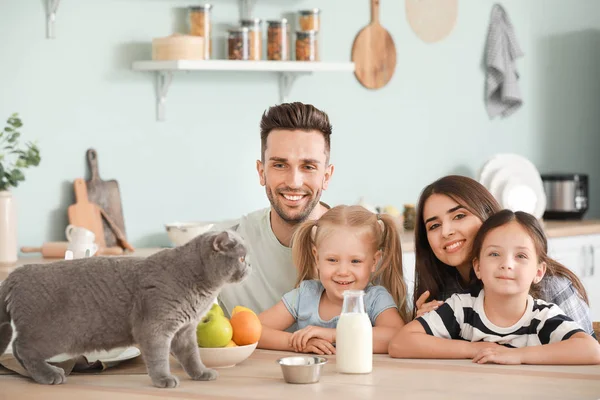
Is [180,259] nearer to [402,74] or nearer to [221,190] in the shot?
[221,190]

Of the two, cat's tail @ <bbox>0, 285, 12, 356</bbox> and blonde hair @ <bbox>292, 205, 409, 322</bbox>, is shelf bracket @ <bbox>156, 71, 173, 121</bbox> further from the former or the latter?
cat's tail @ <bbox>0, 285, 12, 356</bbox>

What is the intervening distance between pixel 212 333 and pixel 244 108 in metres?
2.39

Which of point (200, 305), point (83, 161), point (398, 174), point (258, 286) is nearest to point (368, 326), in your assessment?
point (200, 305)

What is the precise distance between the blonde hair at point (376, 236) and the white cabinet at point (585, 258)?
244 centimetres

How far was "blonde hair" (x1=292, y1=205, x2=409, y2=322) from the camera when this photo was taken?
88.7 inches

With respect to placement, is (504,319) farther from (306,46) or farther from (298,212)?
(306,46)

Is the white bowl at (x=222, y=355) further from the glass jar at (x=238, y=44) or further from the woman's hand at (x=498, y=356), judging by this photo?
the glass jar at (x=238, y=44)

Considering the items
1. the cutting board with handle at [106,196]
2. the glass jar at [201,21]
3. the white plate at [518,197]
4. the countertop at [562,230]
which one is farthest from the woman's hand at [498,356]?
the white plate at [518,197]

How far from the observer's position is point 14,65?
3574 mm

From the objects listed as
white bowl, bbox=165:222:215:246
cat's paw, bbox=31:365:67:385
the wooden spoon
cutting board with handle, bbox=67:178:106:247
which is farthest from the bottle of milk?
the wooden spoon

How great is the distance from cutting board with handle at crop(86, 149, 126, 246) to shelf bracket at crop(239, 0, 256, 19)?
90 cm

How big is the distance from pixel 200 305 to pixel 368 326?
1.13ft

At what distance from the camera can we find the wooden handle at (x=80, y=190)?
12.1ft

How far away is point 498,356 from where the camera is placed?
1.91 m
